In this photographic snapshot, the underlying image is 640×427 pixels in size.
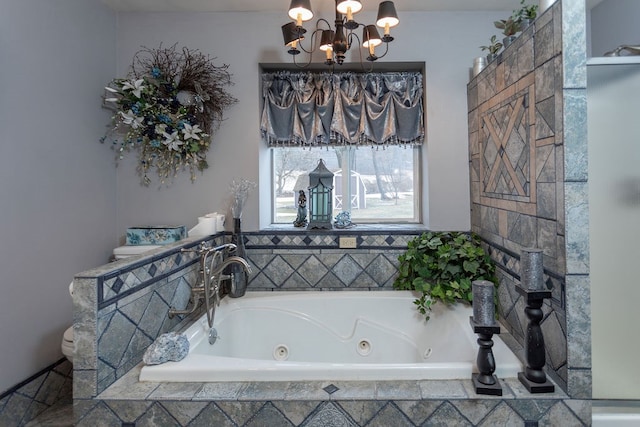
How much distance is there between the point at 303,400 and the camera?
1.28m

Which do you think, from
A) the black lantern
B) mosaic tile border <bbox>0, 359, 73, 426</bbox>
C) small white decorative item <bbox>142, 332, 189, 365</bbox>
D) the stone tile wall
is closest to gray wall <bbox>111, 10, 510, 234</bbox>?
the black lantern

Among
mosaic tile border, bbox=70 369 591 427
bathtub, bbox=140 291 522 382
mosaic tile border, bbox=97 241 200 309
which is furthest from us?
bathtub, bbox=140 291 522 382

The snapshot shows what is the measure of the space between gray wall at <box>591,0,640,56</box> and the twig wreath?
2501 millimetres

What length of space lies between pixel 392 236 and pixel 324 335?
810 mm

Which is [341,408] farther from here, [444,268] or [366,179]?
[366,179]

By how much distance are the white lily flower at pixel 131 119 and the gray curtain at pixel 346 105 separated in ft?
2.65

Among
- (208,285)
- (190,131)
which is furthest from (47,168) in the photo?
(208,285)

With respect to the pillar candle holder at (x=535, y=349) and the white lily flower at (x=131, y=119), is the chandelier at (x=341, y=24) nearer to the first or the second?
the white lily flower at (x=131, y=119)

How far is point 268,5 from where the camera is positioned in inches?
94.3

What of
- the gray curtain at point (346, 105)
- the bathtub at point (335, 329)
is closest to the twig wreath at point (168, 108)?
the gray curtain at point (346, 105)

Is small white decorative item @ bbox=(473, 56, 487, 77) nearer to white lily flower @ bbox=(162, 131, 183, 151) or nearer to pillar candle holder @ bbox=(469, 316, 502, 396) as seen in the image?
pillar candle holder @ bbox=(469, 316, 502, 396)

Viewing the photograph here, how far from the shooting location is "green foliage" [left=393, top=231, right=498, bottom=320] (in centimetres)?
204

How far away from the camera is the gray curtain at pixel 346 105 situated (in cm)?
260

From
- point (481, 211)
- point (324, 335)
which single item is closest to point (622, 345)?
point (481, 211)
